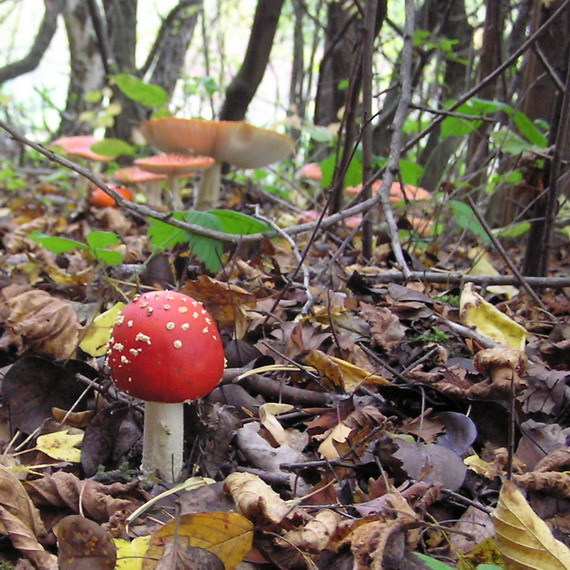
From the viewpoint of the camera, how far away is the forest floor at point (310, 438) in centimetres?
121

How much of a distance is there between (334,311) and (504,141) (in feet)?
4.25

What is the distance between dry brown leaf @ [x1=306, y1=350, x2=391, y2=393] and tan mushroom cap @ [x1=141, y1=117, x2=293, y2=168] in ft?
6.36

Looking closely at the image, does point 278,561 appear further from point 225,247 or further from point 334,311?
point 225,247

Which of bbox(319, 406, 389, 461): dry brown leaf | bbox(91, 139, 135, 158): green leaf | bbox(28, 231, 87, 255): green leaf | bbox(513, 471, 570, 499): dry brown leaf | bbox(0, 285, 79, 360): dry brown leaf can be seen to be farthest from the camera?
bbox(91, 139, 135, 158): green leaf

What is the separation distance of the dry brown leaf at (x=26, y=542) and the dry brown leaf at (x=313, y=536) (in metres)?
0.50

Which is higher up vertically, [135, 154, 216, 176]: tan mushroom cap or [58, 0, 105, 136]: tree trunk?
[58, 0, 105, 136]: tree trunk

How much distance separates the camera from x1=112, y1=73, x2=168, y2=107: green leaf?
396cm

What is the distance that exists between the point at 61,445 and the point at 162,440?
1.02 ft

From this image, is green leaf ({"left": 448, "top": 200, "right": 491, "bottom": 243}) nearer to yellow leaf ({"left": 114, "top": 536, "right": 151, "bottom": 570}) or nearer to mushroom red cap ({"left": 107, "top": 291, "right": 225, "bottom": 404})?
mushroom red cap ({"left": 107, "top": 291, "right": 225, "bottom": 404})

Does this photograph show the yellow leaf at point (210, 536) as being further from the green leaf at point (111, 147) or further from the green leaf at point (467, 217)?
the green leaf at point (111, 147)

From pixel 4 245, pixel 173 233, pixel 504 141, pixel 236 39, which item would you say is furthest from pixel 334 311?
pixel 236 39

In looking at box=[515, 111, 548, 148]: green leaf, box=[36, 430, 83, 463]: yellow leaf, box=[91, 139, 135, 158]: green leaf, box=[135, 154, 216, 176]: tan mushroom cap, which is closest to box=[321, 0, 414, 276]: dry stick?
box=[515, 111, 548, 148]: green leaf

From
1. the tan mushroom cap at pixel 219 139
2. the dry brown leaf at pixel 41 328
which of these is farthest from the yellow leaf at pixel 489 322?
the tan mushroom cap at pixel 219 139

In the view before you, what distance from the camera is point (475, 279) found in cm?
246
